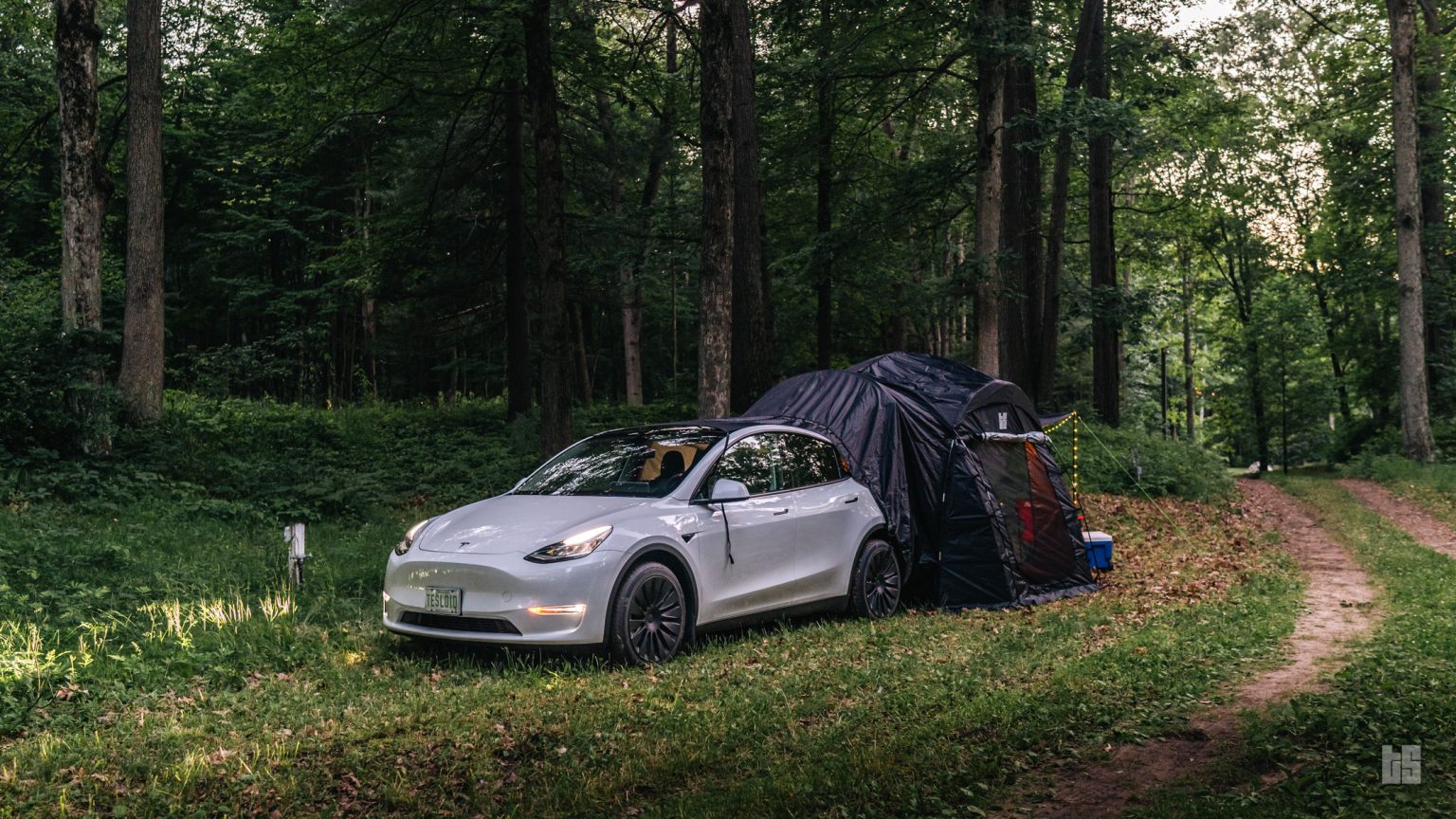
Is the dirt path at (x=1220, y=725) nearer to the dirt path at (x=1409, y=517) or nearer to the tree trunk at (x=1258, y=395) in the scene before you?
the dirt path at (x=1409, y=517)

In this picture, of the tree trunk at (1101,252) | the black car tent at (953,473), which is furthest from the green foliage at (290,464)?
the tree trunk at (1101,252)

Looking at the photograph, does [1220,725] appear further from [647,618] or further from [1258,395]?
[1258,395]

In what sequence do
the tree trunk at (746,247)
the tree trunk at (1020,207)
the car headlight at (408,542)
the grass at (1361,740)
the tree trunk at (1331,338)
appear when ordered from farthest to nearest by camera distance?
1. the tree trunk at (1331,338)
2. the tree trunk at (1020,207)
3. the tree trunk at (746,247)
4. the car headlight at (408,542)
5. the grass at (1361,740)

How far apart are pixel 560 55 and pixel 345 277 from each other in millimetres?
14132

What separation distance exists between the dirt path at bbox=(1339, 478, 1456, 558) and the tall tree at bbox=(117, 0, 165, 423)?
18631 millimetres

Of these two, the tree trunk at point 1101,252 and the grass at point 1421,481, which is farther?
the tree trunk at point 1101,252

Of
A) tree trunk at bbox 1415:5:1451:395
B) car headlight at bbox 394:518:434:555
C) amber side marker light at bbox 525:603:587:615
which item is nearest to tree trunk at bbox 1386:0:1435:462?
tree trunk at bbox 1415:5:1451:395

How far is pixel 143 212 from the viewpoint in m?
Answer: 15.8

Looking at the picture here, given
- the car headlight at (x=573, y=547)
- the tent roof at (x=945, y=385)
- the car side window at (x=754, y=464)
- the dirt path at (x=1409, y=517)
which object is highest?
the tent roof at (x=945, y=385)

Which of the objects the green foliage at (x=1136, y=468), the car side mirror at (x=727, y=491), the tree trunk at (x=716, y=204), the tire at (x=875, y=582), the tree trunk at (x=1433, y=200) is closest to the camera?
the car side mirror at (x=727, y=491)

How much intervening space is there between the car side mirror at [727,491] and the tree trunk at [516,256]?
1478 cm

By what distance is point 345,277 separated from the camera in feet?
94.4

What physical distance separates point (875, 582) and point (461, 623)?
412 centimetres

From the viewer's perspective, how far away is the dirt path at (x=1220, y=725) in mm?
4746
